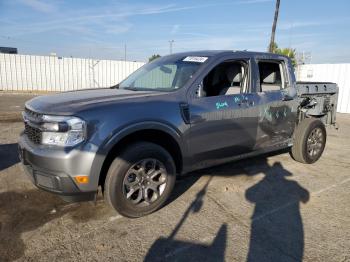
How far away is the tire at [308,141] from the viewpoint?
17.3ft

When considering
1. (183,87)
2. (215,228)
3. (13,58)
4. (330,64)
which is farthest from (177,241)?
(13,58)

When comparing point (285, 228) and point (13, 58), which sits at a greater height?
point (13, 58)

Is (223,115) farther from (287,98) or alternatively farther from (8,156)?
(8,156)

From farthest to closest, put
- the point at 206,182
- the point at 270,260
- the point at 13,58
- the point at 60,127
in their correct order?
the point at 13,58 < the point at 206,182 < the point at 60,127 < the point at 270,260

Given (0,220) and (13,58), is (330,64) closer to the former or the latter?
(0,220)

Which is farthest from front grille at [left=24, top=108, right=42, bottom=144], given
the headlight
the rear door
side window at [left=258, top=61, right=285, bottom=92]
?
side window at [left=258, top=61, right=285, bottom=92]

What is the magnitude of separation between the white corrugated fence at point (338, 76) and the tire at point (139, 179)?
13855mm

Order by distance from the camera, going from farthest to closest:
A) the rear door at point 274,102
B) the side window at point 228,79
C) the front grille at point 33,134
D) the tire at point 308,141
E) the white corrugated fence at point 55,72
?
the white corrugated fence at point 55,72 < the tire at point 308,141 < the rear door at point 274,102 < the side window at point 228,79 < the front grille at point 33,134

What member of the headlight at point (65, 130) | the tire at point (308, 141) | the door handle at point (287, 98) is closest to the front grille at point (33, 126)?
the headlight at point (65, 130)

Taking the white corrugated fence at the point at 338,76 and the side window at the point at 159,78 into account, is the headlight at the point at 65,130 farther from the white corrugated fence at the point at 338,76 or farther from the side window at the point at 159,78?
the white corrugated fence at the point at 338,76

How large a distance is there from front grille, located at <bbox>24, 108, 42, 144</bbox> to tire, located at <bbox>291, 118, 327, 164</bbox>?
4125mm

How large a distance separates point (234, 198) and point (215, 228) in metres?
0.84

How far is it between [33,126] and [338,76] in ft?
50.0

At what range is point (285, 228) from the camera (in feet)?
10.5
